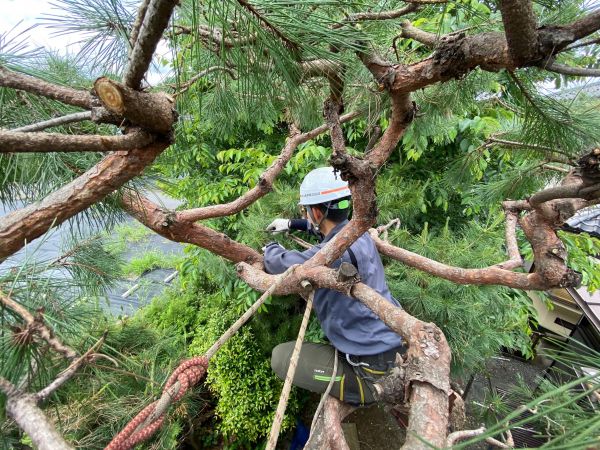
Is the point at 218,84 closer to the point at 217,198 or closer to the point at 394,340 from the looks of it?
the point at 217,198

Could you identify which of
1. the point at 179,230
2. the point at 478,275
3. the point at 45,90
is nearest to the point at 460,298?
the point at 478,275

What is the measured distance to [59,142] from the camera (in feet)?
1.21

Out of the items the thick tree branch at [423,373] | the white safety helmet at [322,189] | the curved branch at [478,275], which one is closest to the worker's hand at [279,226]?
the white safety helmet at [322,189]

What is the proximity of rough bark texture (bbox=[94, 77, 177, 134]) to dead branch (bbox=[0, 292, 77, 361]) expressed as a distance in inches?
11.1

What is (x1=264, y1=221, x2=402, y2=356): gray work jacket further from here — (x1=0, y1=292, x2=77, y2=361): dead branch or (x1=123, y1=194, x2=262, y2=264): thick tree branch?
(x1=0, y1=292, x2=77, y2=361): dead branch

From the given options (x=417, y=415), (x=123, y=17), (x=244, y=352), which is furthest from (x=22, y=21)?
(x=244, y=352)

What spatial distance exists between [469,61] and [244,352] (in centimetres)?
161

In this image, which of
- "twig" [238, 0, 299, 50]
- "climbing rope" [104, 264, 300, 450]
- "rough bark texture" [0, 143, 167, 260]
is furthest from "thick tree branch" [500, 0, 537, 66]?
"climbing rope" [104, 264, 300, 450]

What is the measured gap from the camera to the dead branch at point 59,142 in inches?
13.2

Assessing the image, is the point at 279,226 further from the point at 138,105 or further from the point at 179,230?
the point at 138,105

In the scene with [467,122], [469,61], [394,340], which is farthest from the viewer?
[467,122]

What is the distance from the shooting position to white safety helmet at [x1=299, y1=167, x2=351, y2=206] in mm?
1097

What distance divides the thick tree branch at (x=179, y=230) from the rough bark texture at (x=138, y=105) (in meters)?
0.55

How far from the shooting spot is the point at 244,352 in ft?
5.50
